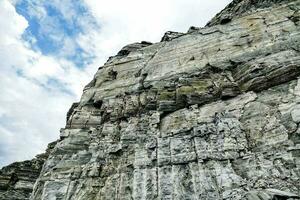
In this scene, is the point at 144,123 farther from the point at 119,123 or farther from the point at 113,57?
the point at 113,57

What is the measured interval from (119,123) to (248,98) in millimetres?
11361

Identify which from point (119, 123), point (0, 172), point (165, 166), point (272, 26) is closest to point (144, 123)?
point (119, 123)

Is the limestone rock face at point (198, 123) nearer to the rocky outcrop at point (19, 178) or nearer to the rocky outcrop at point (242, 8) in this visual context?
the rocky outcrop at point (242, 8)

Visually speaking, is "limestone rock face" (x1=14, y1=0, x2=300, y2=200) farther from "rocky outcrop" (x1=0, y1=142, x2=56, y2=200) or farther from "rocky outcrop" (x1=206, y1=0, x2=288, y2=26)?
"rocky outcrop" (x1=0, y1=142, x2=56, y2=200)

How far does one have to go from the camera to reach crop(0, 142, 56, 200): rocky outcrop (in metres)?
31.5

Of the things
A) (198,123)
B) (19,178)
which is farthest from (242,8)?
(19,178)

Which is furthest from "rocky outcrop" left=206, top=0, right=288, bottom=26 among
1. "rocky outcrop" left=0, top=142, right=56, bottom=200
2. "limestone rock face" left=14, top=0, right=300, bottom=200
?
"rocky outcrop" left=0, top=142, right=56, bottom=200

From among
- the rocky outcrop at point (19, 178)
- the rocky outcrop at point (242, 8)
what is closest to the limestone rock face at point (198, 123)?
the rocky outcrop at point (242, 8)

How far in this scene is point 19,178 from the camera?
33125 mm

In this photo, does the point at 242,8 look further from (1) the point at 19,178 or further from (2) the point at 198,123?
(1) the point at 19,178

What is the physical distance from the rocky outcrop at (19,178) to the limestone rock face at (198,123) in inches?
260

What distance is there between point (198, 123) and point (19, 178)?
791 inches

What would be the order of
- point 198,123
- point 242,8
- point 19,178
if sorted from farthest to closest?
point 242,8
point 19,178
point 198,123

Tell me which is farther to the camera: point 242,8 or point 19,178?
point 242,8
